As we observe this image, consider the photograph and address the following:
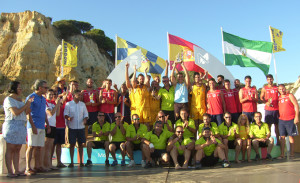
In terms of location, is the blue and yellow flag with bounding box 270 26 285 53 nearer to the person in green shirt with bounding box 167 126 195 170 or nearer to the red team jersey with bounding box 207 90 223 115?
the red team jersey with bounding box 207 90 223 115

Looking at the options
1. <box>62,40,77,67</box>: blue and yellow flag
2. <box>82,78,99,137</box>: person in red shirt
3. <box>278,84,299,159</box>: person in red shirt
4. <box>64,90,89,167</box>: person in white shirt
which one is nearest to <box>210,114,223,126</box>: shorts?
<box>278,84,299,159</box>: person in red shirt

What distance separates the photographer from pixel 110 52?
47938 millimetres

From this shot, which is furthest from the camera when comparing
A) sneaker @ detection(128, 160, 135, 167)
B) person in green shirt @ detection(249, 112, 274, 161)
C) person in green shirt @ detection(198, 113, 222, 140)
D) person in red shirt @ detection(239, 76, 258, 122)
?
person in red shirt @ detection(239, 76, 258, 122)

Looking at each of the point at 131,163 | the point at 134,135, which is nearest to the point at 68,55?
the point at 134,135

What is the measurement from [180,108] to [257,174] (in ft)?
8.54

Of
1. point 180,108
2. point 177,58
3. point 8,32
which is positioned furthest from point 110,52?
point 180,108

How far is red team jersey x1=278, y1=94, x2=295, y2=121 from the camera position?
733 cm

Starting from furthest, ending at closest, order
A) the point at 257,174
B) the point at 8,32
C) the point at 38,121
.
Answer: the point at 8,32
the point at 38,121
the point at 257,174

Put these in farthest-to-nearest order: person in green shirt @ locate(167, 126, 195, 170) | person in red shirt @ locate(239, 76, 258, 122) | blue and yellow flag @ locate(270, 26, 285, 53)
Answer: blue and yellow flag @ locate(270, 26, 285, 53) → person in red shirt @ locate(239, 76, 258, 122) → person in green shirt @ locate(167, 126, 195, 170)

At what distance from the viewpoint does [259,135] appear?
23.0ft

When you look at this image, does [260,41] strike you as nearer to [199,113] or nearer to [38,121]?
[199,113]

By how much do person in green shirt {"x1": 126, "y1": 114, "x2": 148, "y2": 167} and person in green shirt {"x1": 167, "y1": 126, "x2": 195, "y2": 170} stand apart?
3.00 feet

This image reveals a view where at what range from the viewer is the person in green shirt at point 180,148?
6094 mm

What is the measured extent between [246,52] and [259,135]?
4.23 metres
